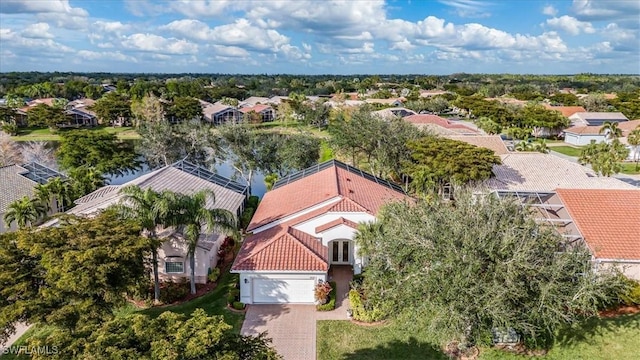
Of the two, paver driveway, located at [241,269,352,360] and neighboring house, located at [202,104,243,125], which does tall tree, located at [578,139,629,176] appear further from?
neighboring house, located at [202,104,243,125]

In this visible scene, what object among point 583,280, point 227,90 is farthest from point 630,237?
point 227,90

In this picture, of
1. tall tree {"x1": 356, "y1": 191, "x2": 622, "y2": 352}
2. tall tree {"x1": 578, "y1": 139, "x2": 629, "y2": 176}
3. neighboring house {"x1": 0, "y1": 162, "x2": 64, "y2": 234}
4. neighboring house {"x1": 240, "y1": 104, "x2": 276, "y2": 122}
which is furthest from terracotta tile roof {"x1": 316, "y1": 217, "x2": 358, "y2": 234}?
neighboring house {"x1": 240, "y1": 104, "x2": 276, "y2": 122}

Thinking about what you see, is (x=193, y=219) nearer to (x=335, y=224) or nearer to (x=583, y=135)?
(x=335, y=224)

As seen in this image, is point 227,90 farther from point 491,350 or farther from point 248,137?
point 491,350

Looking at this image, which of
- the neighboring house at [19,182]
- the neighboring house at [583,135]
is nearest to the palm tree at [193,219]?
the neighboring house at [19,182]

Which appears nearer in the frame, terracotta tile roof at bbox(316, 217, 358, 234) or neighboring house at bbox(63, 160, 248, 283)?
neighboring house at bbox(63, 160, 248, 283)

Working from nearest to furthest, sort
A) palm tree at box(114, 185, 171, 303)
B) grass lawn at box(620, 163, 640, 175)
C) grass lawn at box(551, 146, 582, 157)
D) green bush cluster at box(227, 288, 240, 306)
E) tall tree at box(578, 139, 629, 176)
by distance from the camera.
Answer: palm tree at box(114, 185, 171, 303)
green bush cluster at box(227, 288, 240, 306)
tall tree at box(578, 139, 629, 176)
grass lawn at box(620, 163, 640, 175)
grass lawn at box(551, 146, 582, 157)

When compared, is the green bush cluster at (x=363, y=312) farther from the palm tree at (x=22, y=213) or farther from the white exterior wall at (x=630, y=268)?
the palm tree at (x=22, y=213)
